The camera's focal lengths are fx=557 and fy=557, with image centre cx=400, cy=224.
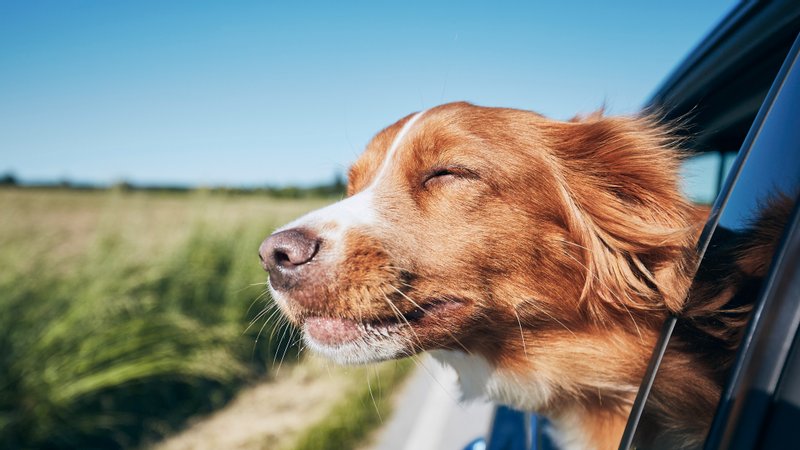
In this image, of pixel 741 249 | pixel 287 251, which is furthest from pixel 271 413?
pixel 741 249

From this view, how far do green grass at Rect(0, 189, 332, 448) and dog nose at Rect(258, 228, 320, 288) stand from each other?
1.43 metres

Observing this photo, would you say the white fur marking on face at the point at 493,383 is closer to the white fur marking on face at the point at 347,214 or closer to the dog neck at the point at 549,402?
the dog neck at the point at 549,402

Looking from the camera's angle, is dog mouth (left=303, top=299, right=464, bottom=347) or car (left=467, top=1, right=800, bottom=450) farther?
dog mouth (left=303, top=299, right=464, bottom=347)

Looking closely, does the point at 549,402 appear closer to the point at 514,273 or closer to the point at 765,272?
the point at 514,273

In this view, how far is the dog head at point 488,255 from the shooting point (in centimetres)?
176

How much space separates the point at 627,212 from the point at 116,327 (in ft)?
15.9

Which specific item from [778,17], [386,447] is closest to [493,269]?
[778,17]

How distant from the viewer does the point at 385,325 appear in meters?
1.80

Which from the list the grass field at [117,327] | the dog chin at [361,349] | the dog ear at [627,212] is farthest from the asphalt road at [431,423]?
the dog ear at [627,212]

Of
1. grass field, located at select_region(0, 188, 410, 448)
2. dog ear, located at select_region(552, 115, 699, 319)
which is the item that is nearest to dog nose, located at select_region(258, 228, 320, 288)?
dog ear, located at select_region(552, 115, 699, 319)

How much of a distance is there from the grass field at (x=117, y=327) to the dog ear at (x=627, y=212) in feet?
7.24

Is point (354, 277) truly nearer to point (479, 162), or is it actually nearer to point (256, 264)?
point (479, 162)

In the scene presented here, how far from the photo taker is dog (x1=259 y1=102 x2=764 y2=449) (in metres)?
1.69

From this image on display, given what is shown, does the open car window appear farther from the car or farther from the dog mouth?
the dog mouth
